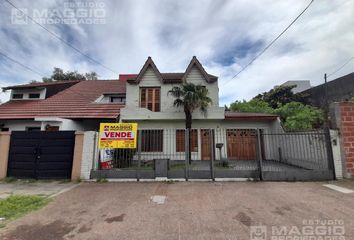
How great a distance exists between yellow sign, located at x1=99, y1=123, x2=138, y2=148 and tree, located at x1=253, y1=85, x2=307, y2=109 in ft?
81.3

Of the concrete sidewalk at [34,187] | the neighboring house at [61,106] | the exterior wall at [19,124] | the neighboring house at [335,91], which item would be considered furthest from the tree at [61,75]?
the neighboring house at [335,91]

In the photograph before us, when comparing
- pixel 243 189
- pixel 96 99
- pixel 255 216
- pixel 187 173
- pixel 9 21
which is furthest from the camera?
pixel 96 99

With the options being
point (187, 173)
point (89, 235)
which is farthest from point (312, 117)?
point (89, 235)

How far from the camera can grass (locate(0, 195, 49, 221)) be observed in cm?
424

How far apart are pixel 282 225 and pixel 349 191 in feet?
13.6

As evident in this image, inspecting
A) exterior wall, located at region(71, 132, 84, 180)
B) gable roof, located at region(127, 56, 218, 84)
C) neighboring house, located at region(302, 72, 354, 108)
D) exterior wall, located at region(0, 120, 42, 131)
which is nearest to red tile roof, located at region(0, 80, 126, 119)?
exterior wall, located at region(0, 120, 42, 131)

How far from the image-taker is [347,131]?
284 inches

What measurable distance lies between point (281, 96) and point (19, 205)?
30913mm

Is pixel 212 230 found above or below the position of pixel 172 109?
below

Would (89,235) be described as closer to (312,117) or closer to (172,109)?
(172,109)

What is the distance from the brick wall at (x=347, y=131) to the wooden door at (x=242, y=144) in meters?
3.44

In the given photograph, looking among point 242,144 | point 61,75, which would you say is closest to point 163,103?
point 242,144

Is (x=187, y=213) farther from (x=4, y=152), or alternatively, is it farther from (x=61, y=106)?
(x=61, y=106)

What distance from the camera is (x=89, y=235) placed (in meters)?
3.27
